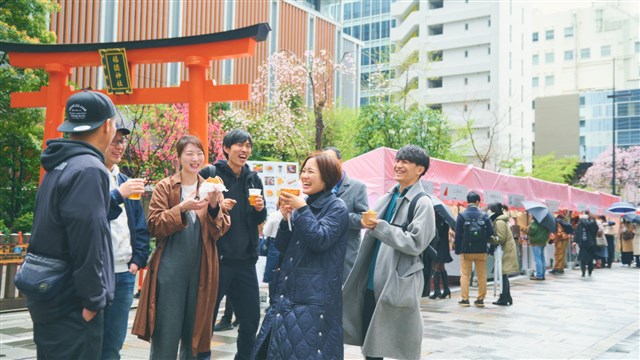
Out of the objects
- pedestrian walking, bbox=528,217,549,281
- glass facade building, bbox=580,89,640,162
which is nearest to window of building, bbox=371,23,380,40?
glass facade building, bbox=580,89,640,162

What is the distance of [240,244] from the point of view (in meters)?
4.30

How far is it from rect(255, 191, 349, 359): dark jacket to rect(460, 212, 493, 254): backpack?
6.70m

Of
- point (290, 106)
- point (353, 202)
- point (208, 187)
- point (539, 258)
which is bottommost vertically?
point (539, 258)

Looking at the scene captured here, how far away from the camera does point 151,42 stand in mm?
12094

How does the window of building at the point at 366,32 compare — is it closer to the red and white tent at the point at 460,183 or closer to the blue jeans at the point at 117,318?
the red and white tent at the point at 460,183

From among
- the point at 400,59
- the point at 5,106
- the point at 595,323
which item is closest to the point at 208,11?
the point at 400,59

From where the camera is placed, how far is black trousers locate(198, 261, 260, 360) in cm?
425

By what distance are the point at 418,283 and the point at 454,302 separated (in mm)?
7100

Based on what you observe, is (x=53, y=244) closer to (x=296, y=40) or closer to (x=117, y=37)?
(x=117, y=37)

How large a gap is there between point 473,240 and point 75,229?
8239 millimetres

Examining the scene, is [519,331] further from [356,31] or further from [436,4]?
[356,31]

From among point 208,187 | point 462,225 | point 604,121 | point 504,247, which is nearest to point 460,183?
point 504,247

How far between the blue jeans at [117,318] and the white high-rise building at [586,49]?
71.1 m

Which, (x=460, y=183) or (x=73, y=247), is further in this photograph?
(x=460, y=183)
